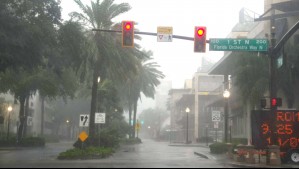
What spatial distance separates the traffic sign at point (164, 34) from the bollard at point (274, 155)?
7323 millimetres

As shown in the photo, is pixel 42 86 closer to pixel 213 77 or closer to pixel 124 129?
pixel 124 129

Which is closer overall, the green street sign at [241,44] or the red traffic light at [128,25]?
the red traffic light at [128,25]

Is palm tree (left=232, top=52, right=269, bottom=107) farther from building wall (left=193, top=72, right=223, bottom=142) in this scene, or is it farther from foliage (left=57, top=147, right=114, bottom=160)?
building wall (left=193, top=72, right=223, bottom=142)

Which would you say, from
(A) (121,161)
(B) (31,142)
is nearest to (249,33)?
(B) (31,142)

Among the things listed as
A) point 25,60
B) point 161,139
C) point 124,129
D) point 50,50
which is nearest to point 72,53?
point 50,50

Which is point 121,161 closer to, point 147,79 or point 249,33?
point 249,33

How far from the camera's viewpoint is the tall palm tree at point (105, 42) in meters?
35.7

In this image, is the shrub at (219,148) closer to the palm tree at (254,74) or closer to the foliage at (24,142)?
the palm tree at (254,74)

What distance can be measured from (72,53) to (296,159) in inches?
661

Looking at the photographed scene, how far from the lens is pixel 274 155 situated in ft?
75.9

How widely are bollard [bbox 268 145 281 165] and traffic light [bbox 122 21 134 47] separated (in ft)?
28.2

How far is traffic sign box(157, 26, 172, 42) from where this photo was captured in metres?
23.0

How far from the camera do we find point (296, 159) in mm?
24656

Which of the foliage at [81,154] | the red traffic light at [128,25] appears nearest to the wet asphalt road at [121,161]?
the foliage at [81,154]
